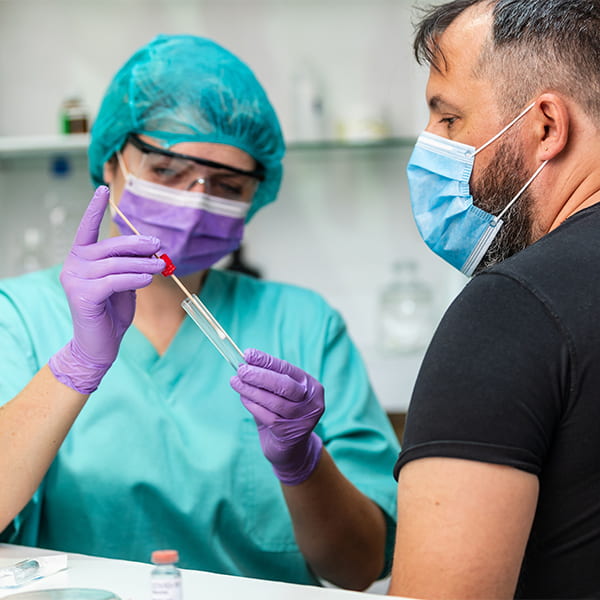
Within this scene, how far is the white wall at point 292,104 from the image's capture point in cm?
263

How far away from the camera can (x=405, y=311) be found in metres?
2.71

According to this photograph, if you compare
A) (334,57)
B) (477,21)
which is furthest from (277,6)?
(477,21)

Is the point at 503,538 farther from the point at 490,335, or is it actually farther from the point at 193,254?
the point at 193,254

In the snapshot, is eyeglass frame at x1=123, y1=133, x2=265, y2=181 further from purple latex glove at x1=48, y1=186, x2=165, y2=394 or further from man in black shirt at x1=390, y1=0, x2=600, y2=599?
man in black shirt at x1=390, y1=0, x2=600, y2=599

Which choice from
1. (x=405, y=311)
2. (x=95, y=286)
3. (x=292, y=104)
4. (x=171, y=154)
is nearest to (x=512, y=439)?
(x=95, y=286)

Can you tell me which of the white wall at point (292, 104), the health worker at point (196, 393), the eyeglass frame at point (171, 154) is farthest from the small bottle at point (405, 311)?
the eyeglass frame at point (171, 154)

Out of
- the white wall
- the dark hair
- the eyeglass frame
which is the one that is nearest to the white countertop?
the dark hair

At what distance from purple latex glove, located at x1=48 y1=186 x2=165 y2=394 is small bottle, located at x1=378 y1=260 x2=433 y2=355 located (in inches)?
59.1

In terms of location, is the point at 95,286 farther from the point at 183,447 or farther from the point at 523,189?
the point at 523,189

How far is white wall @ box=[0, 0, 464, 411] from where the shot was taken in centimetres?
263

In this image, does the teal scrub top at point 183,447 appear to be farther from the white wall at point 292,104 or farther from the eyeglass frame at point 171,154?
the white wall at point 292,104

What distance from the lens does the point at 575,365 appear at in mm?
786

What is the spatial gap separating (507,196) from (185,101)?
2.21 feet

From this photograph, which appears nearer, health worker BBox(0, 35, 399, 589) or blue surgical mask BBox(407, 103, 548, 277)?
blue surgical mask BBox(407, 103, 548, 277)
